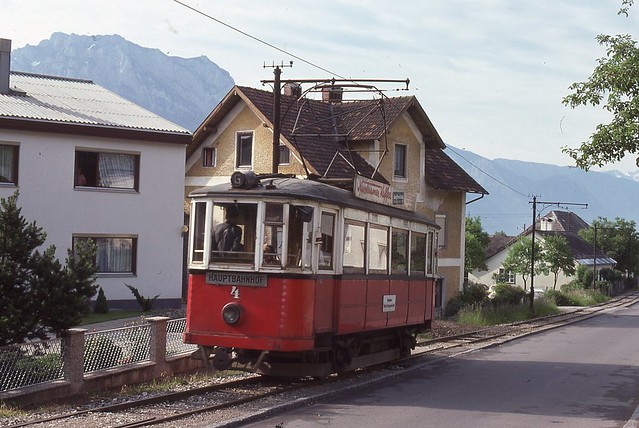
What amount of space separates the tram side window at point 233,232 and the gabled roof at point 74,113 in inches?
512

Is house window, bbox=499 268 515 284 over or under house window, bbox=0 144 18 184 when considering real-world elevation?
under

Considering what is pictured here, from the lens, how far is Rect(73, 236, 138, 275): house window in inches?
1089

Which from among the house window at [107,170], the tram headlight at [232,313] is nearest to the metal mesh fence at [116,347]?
the tram headlight at [232,313]

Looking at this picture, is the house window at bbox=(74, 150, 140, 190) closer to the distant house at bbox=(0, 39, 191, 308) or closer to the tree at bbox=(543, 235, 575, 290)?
the distant house at bbox=(0, 39, 191, 308)

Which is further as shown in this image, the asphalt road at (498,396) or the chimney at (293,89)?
the chimney at (293,89)

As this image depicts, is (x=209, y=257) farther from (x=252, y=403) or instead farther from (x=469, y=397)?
(x=469, y=397)

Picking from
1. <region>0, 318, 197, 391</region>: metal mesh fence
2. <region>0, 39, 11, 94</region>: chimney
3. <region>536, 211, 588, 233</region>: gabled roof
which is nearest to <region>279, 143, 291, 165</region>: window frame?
<region>0, 39, 11, 94</region>: chimney

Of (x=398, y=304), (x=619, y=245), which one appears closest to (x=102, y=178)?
(x=398, y=304)

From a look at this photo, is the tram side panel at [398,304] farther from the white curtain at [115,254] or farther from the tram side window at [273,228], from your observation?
the white curtain at [115,254]

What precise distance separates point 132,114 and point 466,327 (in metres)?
12.6

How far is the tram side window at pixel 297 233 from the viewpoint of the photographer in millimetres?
13484

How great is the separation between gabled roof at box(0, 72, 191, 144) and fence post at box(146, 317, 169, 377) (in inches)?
478

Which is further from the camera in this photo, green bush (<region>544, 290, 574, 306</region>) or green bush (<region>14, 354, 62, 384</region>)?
green bush (<region>544, 290, 574, 306</region>)

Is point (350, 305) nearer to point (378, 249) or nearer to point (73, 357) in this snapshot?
point (378, 249)
